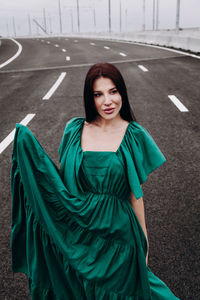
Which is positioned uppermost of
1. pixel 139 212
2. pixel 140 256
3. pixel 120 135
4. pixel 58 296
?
pixel 120 135

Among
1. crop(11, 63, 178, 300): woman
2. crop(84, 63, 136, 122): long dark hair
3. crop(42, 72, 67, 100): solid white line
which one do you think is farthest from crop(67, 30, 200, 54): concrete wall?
crop(11, 63, 178, 300): woman

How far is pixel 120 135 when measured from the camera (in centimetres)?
201

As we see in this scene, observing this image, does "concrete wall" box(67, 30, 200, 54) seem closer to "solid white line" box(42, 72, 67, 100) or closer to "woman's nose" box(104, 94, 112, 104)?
"solid white line" box(42, 72, 67, 100)

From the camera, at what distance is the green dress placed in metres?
1.83

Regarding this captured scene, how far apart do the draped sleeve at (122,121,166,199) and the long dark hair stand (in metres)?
0.19

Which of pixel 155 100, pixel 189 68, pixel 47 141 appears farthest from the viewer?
pixel 189 68

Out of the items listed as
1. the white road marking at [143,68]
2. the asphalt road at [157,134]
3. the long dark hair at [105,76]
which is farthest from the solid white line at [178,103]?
the long dark hair at [105,76]

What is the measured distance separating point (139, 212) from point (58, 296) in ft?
2.43

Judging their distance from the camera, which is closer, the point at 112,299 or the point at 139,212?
the point at 112,299

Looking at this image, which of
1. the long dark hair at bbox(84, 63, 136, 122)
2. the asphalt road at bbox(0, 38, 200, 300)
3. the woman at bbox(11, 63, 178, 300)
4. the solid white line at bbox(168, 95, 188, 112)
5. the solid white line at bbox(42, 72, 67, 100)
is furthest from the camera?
the solid white line at bbox(42, 72, 67, 100)

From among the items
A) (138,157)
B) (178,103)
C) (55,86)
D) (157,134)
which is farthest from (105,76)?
(55,86)

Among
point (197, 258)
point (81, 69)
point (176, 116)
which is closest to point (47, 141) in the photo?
point (176, 116)

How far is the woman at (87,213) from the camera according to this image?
1818mm

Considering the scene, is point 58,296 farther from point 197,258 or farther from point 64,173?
point 197,258
